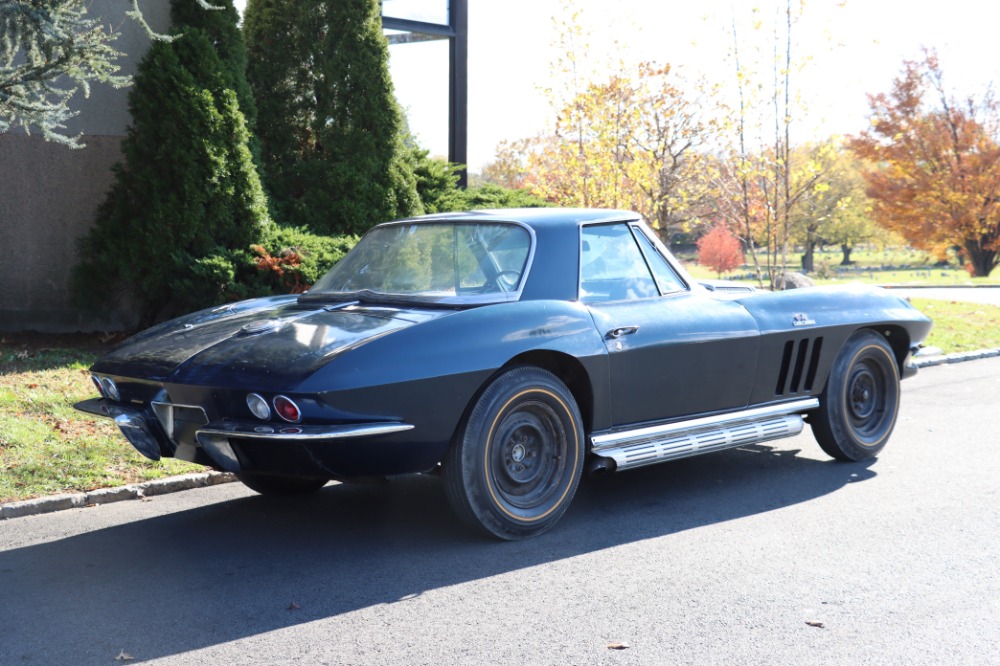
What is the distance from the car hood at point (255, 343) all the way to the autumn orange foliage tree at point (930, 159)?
3034 cm

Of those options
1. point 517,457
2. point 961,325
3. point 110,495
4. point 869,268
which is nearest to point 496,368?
point 517,457

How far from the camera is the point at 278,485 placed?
20.0ft

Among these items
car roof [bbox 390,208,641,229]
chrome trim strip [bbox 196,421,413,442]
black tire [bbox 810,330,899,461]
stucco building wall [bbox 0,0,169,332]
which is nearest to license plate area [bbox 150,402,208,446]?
chrome trim strip [bbox 196,421,413,442]

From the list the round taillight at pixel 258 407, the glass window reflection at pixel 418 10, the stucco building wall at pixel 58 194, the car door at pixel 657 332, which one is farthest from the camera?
the glass window reflection at pixel 418 10

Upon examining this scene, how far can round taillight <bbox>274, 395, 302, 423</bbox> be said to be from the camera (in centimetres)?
454

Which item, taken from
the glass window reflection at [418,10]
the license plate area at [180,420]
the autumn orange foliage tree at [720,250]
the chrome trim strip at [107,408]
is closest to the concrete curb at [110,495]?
the chrome trim strip at [107,408]

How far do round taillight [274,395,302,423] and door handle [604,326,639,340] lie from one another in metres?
1.74

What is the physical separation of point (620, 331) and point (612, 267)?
0.48 meters

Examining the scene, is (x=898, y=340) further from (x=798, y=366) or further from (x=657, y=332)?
(x=657, y=332)

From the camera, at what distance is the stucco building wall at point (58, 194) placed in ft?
35.8

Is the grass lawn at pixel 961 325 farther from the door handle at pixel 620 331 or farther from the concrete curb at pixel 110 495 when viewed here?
the concrete curb at pixel 110 495

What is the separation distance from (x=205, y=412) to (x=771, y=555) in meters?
2.67

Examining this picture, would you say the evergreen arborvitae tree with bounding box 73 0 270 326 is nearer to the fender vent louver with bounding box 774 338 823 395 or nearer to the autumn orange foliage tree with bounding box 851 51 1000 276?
the fender vent louver with bounding box 774 338 823 395

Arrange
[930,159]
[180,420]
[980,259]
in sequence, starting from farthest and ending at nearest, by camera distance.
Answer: [980,259]
[930,159]
[180,420]
